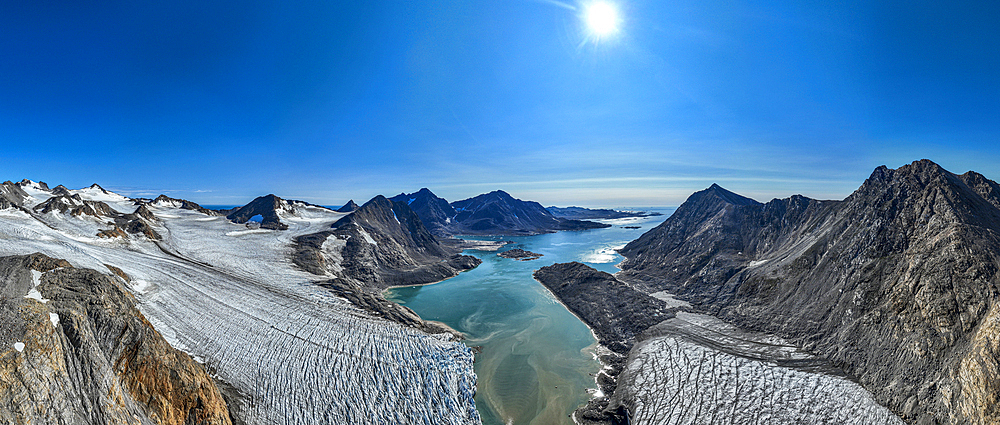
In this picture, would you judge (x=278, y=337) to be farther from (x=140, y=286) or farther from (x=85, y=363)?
(x=140, y=286)

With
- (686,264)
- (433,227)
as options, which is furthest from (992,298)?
(433,227)

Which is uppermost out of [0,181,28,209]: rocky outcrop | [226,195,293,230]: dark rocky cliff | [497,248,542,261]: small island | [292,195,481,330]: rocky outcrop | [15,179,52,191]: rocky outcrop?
[15,179,52,191]: rocky outcrop

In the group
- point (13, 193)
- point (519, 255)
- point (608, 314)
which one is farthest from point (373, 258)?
point (13, 193)

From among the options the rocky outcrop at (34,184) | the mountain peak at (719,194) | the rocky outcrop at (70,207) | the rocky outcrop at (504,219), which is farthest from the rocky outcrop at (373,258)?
the rocky outcrop at (504,219)

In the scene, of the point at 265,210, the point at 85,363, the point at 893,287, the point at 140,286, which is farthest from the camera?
the point at 265,210

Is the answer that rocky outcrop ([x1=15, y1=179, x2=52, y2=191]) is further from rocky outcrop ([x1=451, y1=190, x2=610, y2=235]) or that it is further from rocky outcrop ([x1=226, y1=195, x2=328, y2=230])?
rocky outcrop ([x1=451, y1=190, x2=610, y2=235])

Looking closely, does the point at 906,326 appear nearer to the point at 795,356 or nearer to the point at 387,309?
the point at 795,356

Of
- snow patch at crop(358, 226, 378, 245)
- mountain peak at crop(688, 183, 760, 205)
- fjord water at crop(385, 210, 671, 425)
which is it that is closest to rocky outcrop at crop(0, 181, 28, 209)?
snow patch at crop(358, 226, 378, 245)
